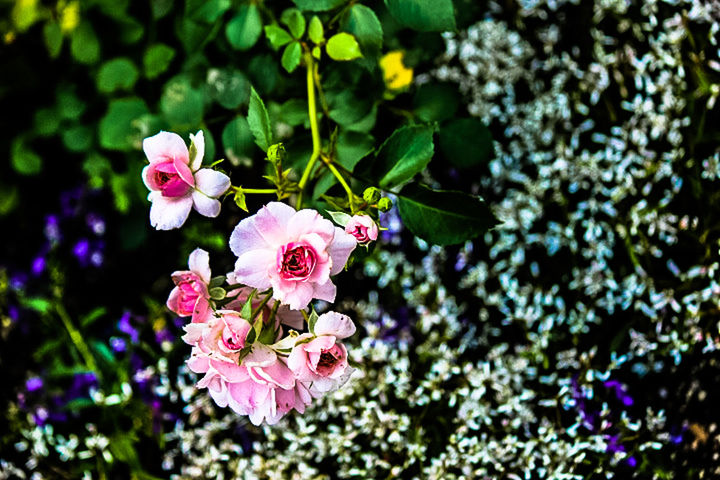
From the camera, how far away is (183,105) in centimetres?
128

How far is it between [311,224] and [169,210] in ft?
0.60

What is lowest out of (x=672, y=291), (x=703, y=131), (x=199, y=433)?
(x=199, y=433)

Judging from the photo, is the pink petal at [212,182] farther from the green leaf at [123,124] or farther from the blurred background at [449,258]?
the green leaf at [123,124]

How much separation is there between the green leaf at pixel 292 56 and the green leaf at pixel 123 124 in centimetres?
55

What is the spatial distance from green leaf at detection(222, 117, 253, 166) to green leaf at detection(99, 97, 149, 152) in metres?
0.32

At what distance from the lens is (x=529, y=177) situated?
1492 mm

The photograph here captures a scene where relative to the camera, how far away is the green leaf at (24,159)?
5.32 ft

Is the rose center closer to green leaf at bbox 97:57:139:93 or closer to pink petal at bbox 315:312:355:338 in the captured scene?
pink petal at bbox 315:312:355:338

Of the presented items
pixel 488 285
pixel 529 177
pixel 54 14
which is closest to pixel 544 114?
pixel 529 177

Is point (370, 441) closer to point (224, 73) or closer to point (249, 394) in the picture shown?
point (249, 394)

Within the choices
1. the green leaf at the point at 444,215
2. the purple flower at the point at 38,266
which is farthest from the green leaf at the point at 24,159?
the green leaf at the point at 444,215

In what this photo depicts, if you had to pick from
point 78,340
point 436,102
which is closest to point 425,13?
point 436,102

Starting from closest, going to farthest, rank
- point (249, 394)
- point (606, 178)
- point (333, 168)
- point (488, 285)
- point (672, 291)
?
point (249, 394)
point (333, 168)
point (672, 291)
point (606, 178)
point (488, 285)

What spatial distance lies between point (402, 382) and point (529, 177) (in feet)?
1.85
